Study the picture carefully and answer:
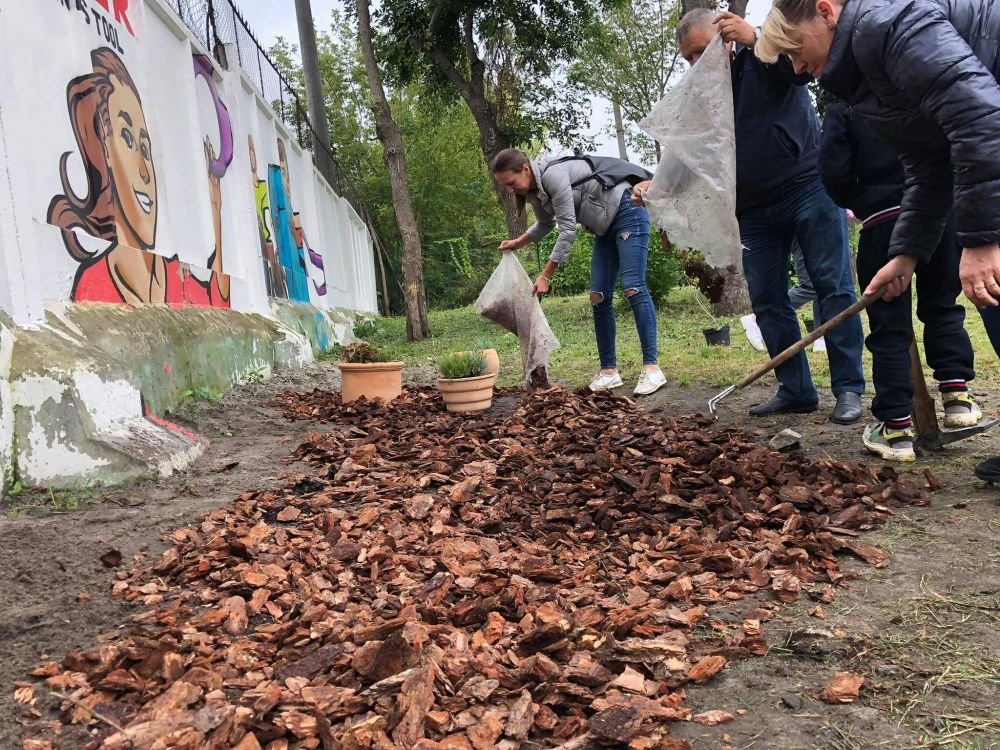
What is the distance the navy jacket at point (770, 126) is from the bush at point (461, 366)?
2.15 metres

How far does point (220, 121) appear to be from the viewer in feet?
23.2

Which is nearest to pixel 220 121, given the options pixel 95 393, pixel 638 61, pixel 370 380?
pixel 370 380

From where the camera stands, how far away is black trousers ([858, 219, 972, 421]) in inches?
115

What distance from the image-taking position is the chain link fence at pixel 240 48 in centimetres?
696

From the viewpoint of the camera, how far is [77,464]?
2.99 meters

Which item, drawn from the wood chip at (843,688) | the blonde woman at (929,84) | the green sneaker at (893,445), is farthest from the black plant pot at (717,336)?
the wood chip at (843,688)

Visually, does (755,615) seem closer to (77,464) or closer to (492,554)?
(492,554)

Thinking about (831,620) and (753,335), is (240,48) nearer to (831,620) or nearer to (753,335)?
(753,335)

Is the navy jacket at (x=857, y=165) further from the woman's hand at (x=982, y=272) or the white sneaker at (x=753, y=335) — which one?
the white sneaker at (x=753, y=335)

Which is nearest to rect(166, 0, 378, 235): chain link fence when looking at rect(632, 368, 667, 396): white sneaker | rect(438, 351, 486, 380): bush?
rect(438, 351, 486, 380): bush

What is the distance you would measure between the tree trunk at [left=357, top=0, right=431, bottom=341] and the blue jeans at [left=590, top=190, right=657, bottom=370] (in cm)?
636

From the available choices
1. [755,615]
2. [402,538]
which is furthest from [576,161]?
[755,615]

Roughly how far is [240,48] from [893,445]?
898 cm

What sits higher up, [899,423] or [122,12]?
[122,12]
